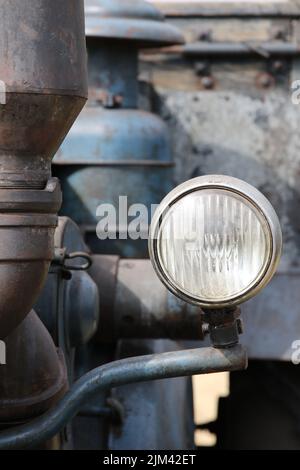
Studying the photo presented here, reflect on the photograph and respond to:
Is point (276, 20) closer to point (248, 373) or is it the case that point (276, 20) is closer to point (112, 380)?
point (248, 373)

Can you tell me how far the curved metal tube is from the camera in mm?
1527

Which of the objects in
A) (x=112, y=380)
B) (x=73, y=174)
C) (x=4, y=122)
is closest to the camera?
(x=4, y=122)

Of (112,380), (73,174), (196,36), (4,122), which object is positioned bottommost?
(112,380)

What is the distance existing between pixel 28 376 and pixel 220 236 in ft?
1.51

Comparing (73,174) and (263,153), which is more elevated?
(263,153)

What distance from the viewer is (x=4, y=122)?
4.67ft

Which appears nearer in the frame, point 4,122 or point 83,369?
point 4,122

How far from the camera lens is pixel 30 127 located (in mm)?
1448

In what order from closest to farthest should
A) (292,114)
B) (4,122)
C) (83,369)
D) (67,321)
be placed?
1. (4,122)
2. (67,321)
3. (83,369)
4. (292,114)

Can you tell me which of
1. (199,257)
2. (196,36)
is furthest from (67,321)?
(196,36)

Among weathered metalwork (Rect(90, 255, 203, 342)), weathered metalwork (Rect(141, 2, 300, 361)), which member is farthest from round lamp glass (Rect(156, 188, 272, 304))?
weathered metalwork (Rect(141, 2, 300, 361))

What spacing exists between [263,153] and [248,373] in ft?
2.41

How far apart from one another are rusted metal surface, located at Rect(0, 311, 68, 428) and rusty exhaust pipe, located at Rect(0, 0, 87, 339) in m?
0.13

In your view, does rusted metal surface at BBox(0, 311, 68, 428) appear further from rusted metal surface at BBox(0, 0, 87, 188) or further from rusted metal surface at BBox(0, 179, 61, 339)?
rusted metal surface at BBox(0, 0, 87, 188)
